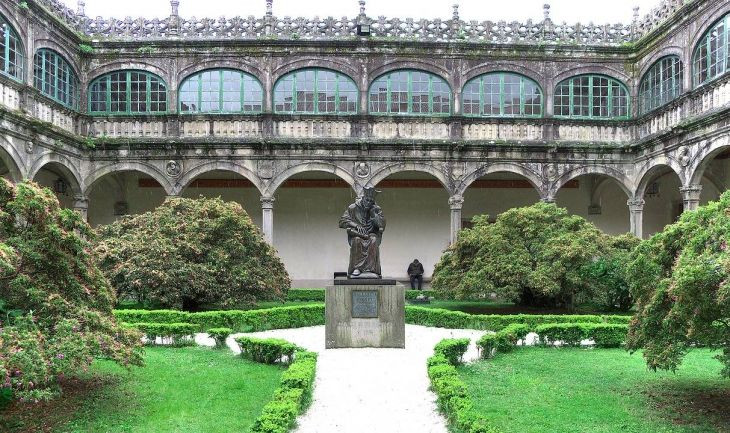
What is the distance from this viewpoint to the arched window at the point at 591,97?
19656 mm

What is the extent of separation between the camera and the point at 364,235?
10.8 meters

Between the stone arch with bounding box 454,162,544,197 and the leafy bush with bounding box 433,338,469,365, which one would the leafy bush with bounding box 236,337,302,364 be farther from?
the stone arch with bounding box 454,162,544,197

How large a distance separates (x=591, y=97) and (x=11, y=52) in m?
16.4

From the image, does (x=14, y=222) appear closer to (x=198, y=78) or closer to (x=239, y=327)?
(x=239, y=327)

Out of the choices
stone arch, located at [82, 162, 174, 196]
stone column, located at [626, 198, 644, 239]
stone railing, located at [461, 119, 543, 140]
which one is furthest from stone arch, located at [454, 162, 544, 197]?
stone arch, located at [82, 162, 174, 196]

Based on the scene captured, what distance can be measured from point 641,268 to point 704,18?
38.6 feet

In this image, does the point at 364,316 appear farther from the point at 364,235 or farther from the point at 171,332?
the point at 171,332

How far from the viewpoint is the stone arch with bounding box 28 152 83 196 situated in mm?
16016

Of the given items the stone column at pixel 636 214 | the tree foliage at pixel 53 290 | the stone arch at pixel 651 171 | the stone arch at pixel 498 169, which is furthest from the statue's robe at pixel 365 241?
the stone column at pixel 636 214

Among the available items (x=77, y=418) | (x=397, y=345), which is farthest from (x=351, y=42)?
(x=77, y=418)

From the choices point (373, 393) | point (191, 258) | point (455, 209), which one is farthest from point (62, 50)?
point (373, 393)

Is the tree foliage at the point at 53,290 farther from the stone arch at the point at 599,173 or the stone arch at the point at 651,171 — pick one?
the stone arch at the point at 599,173

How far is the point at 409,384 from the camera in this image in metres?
7.75

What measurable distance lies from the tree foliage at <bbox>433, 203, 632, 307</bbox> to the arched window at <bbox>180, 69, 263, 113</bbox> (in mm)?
8179
